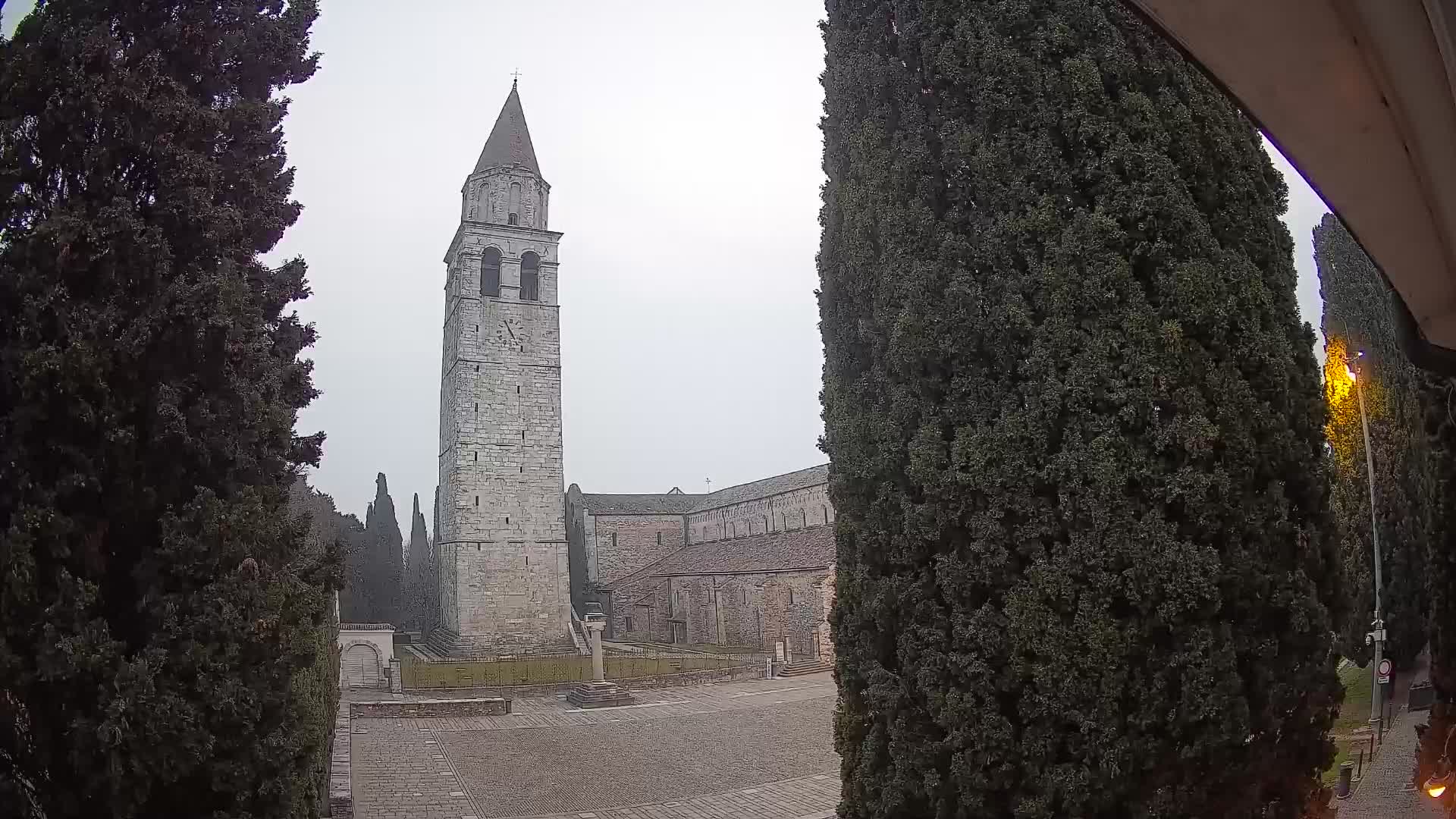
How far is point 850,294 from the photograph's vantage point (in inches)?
260

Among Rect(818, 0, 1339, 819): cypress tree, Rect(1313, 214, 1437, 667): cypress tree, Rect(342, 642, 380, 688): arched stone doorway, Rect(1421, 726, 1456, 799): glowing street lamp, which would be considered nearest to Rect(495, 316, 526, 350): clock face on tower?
Rect(342, 642, 380, 688): arched stone doorway

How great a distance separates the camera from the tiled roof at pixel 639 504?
50500mm

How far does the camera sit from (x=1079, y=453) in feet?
16.7

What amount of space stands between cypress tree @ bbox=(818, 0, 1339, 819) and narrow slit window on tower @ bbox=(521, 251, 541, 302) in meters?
33.3

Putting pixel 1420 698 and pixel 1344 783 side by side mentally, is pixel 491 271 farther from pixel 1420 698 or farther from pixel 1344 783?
pixel 1344 783

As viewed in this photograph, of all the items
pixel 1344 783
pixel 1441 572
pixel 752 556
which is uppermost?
pixel 1441 572

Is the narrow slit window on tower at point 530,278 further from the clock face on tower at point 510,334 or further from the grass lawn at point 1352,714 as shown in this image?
the grass lawn at point 1352,714

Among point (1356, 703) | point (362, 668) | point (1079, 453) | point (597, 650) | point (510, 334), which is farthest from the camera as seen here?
point (510, 334)

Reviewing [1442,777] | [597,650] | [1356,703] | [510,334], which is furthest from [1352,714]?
[510,334]

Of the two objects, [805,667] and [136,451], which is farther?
[805,667]

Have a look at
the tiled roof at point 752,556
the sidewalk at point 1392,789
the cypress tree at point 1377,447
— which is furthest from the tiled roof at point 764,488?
the sidewalk at point 1392,789

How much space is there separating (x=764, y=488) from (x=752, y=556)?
6.65 meters

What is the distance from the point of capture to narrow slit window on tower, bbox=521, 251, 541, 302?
37938mm

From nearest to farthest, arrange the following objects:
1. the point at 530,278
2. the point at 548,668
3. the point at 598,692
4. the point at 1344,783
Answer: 1. the point at 1344,783
2. the point at 598,692
3. the point at 548,668
4. the point at 530,278
